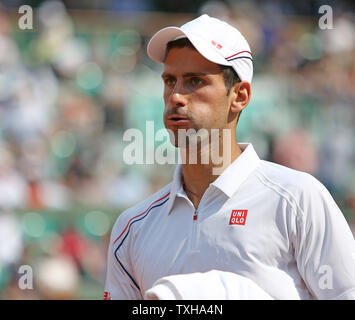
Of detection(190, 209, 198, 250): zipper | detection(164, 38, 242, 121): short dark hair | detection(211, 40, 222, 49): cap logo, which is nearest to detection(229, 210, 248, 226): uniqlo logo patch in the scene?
detection(190, 209, 198, 250): zipper

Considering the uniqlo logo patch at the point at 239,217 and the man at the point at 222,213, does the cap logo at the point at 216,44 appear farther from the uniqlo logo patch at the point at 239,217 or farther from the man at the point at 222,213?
the uniqlo logo patch at the point at 239,217

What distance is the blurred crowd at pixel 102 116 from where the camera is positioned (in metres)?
7.07

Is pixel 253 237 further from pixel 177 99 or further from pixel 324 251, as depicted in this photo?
pixel 177 99

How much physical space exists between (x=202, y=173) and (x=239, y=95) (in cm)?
35

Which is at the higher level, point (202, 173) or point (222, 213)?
point (202, 173)

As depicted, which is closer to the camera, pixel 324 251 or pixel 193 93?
pixel 324 251

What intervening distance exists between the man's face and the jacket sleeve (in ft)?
1.70

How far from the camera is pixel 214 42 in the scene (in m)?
2.68

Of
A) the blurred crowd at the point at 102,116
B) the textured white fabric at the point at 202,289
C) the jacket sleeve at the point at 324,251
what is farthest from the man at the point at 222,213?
the blurred crowd at the point at 102,116

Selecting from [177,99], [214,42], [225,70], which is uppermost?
[214,42]

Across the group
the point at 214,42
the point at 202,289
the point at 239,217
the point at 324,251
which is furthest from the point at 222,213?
the point at 214,42
